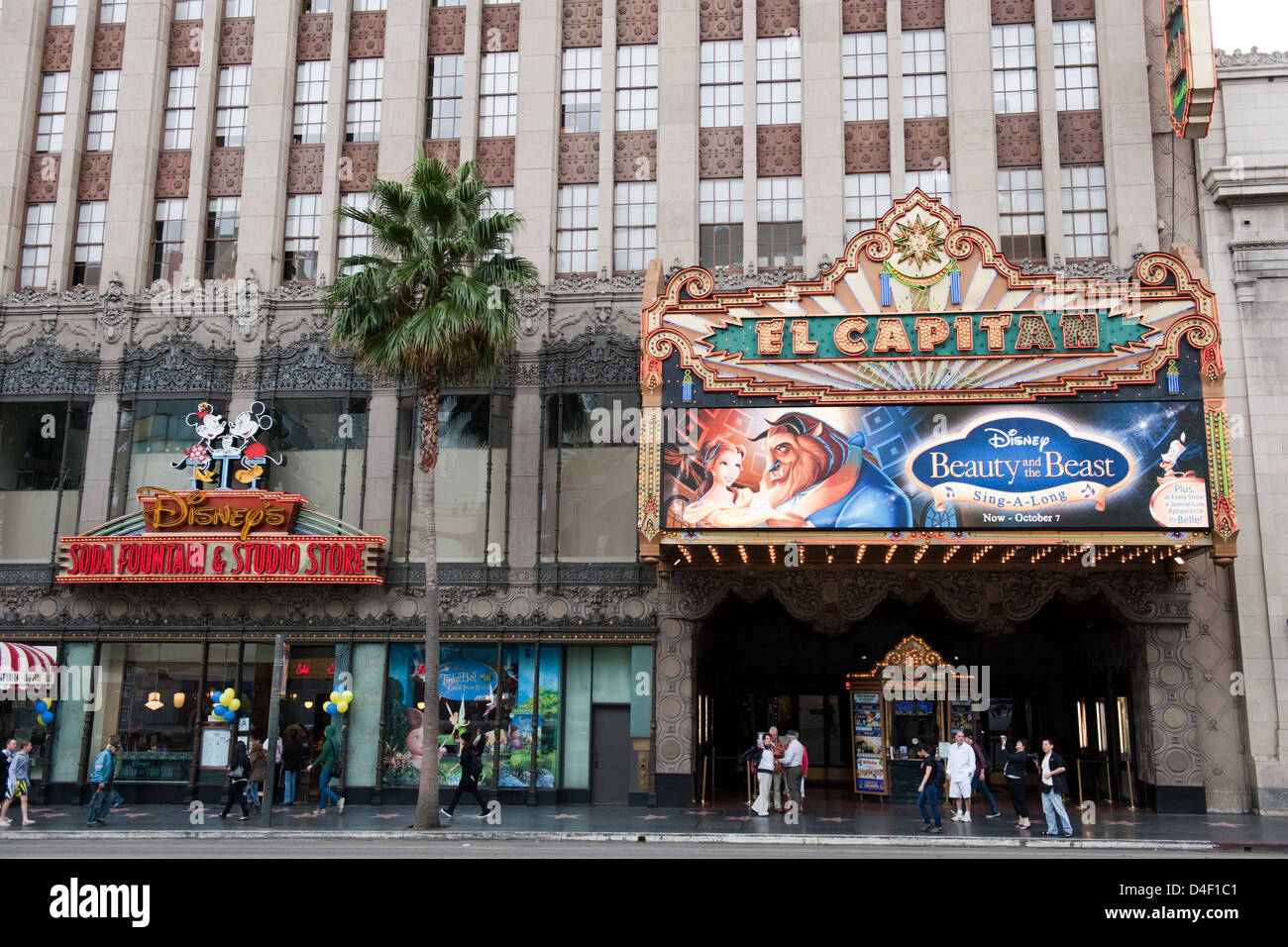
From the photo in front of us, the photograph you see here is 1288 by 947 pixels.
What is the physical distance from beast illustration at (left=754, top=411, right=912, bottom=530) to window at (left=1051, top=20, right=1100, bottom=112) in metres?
13.4

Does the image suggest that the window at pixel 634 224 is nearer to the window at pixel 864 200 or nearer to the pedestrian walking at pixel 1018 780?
the window at pixel 864 200

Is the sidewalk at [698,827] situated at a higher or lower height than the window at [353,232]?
lower

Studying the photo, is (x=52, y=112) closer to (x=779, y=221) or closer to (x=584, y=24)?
(x=584, y=24)

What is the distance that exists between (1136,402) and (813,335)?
7676 mm

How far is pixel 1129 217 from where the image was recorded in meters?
30.1

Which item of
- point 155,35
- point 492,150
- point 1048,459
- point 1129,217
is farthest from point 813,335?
point 155,35

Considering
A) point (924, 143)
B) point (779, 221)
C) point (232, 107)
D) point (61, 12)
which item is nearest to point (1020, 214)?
point (924, 143)

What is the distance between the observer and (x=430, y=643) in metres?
24.7

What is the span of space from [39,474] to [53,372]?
3.01 meters

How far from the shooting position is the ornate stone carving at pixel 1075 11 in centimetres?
3198

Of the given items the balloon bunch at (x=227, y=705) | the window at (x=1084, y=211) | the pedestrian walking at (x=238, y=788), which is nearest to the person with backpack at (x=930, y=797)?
the pedestrian walking at (x=238, y=788)

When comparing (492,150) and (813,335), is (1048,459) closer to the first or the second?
(813,335)

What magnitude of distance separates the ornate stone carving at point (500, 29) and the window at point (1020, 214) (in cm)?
1519

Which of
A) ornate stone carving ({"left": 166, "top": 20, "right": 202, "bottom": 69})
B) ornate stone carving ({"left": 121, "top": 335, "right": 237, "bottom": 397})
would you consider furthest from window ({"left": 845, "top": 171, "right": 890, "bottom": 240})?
ornate stone carving ({"left": 166, "top": 20, "right": 202, "bottom": 69})
